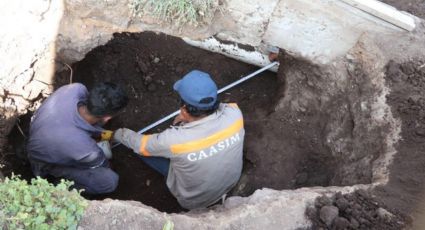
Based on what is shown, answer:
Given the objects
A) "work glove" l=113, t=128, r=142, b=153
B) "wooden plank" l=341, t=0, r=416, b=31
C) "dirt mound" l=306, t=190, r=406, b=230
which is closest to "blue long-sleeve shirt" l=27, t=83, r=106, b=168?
"work glove" l=113, t=128, r=142, b=153

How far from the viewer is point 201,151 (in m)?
3.56

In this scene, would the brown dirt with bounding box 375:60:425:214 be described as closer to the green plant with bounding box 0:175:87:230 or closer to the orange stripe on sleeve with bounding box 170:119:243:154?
the orange stripe on sleeve with bounding box 170:119:243:154

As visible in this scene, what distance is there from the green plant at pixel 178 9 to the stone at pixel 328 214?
83.7 inches

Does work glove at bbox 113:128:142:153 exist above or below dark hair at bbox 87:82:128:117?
below

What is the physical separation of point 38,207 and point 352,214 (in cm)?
187

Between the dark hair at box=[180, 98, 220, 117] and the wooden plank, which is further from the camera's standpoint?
the wooden plank

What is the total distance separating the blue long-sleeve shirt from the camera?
3695 millimetres

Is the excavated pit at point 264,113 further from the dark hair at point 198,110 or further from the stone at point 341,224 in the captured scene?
the dark hair at point 198,110

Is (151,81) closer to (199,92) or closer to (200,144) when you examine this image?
(199,92)

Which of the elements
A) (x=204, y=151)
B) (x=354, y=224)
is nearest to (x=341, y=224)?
(x=354, y=224)

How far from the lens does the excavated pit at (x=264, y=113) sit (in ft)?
12.8

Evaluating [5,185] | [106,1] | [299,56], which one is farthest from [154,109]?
[5,185]

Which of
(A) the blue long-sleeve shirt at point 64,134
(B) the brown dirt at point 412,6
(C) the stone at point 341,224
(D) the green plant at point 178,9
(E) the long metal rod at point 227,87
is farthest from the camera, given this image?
(B) the brown dirt at point 412,6

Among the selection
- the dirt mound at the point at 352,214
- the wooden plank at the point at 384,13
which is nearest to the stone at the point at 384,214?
the dirt mound at the point at 352,214
